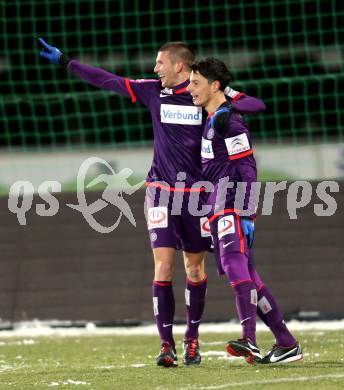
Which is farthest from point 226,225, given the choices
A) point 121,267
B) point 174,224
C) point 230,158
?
point 121,267

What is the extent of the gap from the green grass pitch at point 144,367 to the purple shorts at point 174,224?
78 cm

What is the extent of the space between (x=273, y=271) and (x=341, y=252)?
62 centimetres

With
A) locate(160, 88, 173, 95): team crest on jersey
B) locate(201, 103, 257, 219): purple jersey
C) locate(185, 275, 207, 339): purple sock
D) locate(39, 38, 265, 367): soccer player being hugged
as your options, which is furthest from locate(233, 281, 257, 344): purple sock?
locate(160, 88, 173, 95): team crest on jersey

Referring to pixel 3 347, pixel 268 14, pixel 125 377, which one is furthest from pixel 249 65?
pixel 125 377

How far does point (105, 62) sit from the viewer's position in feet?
69.7

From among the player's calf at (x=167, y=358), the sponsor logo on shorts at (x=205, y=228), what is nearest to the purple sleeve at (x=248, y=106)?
the sponsor logo on shorts at (x=205, y=228)

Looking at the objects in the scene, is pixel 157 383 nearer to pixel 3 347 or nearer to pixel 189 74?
pixel 189 74

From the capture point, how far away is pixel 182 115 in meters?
8.09

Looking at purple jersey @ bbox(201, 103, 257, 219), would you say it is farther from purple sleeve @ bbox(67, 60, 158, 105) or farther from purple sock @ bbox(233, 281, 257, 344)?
purple sleeve @ bbox(67, 60, 158, 105)

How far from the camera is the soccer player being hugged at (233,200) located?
7582mm

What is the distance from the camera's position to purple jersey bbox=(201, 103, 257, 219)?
25.1 feet

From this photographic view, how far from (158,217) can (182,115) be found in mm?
680

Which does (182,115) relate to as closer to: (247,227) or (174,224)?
(174,224)

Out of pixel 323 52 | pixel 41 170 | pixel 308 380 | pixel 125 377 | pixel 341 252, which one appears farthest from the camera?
pixel 323 52
